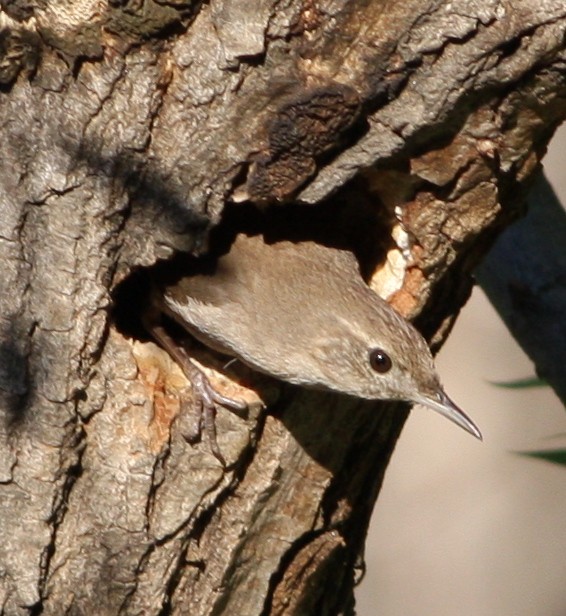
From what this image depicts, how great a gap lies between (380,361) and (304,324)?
27 centimetres

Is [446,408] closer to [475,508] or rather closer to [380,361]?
[380,361]

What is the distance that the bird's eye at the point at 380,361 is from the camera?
396 cm

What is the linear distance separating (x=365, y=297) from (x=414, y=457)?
239 inches

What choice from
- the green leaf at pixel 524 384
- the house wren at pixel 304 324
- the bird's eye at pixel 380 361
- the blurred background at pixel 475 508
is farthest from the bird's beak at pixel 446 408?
the blurred background at pixel 475 508

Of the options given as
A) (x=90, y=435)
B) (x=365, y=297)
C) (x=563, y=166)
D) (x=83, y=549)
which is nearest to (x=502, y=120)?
(x=365, y=297)

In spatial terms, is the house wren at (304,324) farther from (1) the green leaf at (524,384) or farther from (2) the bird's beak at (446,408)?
(1) the green leaf at (524,384)

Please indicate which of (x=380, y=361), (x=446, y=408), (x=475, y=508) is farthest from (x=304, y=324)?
(x=475, y=508)

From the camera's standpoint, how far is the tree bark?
3387mm

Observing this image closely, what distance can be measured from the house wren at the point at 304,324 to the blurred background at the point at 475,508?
18.8 feet

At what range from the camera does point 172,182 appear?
346 cm

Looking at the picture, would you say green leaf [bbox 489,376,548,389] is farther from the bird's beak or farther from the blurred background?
the blurred background

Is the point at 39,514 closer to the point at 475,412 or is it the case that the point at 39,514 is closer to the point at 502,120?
the point at 502,120

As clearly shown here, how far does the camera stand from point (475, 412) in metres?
9.74

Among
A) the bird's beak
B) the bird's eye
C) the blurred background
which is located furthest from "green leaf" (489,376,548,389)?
the blurred background
